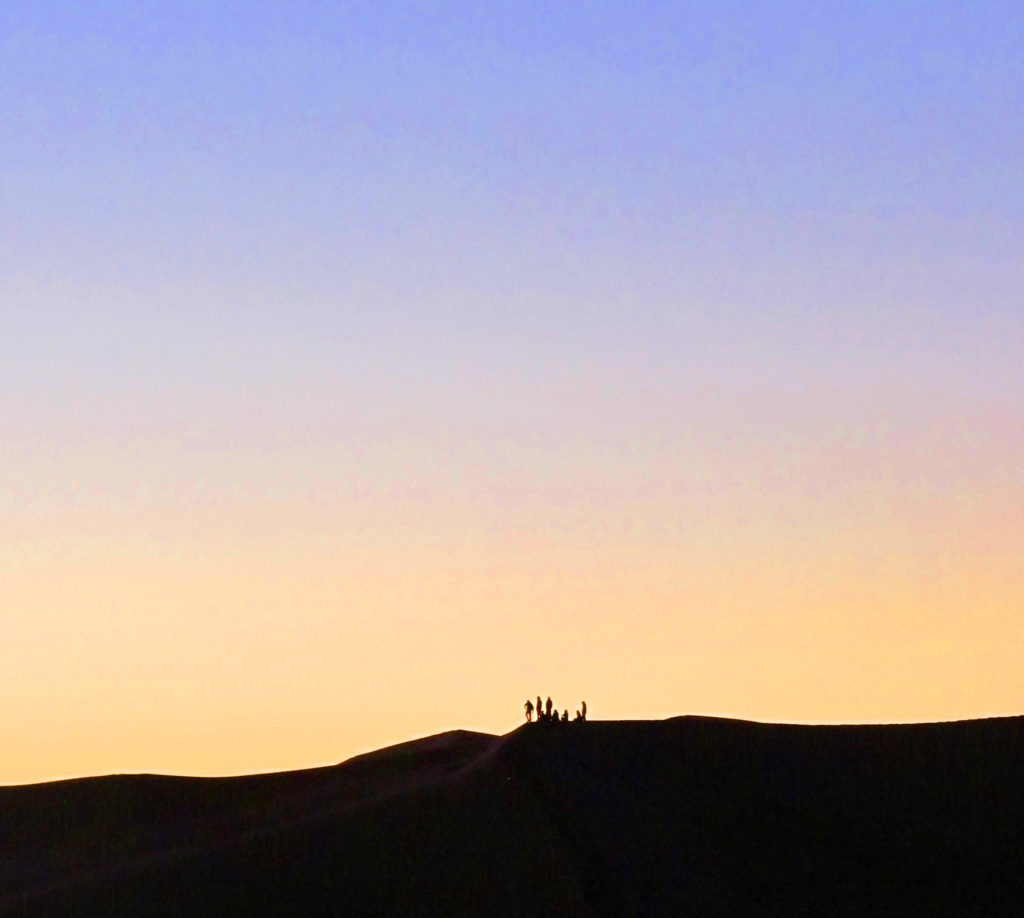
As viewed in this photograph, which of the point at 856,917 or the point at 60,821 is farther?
the point at 60,821

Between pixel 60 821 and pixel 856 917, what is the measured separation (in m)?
2.06

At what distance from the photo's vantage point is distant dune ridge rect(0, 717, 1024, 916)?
2.88m

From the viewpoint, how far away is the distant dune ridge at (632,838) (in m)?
2.88

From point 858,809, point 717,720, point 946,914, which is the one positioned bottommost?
point 946,914

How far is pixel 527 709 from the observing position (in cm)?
335

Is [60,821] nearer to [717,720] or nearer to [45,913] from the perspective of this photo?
[45,913]

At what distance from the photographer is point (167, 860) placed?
10.4 feet

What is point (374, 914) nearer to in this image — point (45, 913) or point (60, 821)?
point (45, 913)

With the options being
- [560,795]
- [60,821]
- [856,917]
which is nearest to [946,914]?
[856,917]

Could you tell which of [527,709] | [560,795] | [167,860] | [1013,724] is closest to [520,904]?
[560,795]

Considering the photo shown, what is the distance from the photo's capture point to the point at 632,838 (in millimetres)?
2961

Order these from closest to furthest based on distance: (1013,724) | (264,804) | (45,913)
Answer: (45,913), (1013,724), (264,804)

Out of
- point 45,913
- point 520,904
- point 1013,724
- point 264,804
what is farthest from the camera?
point 264,804

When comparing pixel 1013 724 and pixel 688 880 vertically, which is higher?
pixel 1013 724
